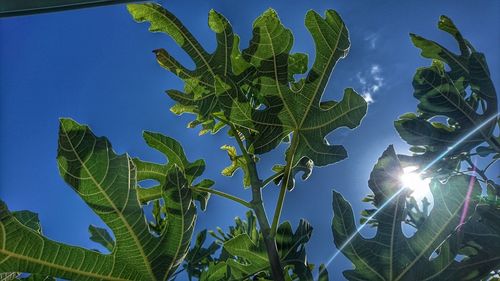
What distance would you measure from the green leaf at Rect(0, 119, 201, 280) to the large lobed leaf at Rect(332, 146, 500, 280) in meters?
0.44

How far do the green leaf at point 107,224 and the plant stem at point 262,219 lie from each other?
0.20 metres

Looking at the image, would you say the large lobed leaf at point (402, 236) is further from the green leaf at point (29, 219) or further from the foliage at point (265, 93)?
the green leaf at point (29, 219)

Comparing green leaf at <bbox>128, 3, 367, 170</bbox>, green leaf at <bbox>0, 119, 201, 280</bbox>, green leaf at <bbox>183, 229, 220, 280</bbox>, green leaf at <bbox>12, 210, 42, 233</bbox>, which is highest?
green leaf at <bbox>128, 3, 367, 170</bbox>

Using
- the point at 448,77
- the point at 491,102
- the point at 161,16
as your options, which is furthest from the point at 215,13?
the point at 491,102

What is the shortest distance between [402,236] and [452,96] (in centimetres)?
81

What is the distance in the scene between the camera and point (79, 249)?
114 cm

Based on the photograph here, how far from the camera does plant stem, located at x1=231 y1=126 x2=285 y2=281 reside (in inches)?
47.6

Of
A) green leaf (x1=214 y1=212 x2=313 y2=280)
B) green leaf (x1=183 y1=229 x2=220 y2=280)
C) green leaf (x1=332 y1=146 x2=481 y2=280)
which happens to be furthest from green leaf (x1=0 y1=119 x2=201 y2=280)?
green leaf (x1=183 y1=229 x2=220 y2=280)

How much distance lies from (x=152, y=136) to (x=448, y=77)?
3.98ft

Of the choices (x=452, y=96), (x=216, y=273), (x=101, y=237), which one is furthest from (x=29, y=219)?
(x=452, y=96)

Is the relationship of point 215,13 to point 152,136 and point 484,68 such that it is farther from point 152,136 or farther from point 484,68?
point 484,68

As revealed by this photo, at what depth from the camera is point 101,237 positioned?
228 centimetres

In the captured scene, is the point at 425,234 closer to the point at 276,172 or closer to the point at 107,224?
the point at 276,172

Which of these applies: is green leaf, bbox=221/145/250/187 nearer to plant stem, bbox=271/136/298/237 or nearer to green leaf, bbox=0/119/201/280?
plant stem, bbox=271/136/298/237
